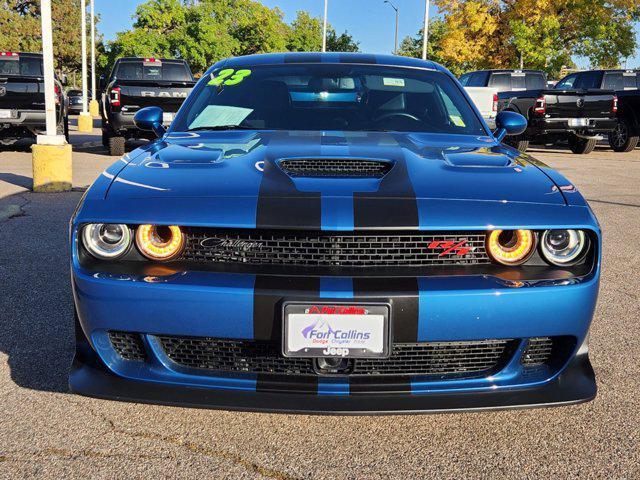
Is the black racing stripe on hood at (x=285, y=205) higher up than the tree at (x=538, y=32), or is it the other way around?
the tree at (x=538, y=32)

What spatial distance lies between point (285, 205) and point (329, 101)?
152 cm

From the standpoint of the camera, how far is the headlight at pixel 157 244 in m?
2.29

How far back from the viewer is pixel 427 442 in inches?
96.3

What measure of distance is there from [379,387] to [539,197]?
0.84 m

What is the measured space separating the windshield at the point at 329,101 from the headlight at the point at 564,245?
122 centimetres

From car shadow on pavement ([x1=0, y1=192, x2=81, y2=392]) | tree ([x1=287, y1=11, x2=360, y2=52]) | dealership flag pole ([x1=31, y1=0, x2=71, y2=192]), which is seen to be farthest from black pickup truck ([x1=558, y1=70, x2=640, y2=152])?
tree ([x1=287, y1=11, x2=360, y2=52])

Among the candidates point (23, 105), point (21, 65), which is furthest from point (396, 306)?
point (21, 65)

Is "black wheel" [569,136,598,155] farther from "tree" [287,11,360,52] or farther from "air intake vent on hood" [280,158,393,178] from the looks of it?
"tree" [287,11,360,52]

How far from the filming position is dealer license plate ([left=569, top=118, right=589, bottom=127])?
1384cm

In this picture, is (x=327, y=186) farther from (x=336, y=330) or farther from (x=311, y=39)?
(x=311, y=39)

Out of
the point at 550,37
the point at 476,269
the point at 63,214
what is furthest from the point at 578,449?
the point at 550,37

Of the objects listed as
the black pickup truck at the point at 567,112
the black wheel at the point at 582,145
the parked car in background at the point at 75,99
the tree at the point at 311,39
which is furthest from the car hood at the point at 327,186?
the tree at the point at 311,39

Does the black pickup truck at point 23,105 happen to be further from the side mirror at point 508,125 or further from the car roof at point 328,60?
the side mirror at point 508,125

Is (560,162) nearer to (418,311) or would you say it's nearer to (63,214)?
(63,214)
